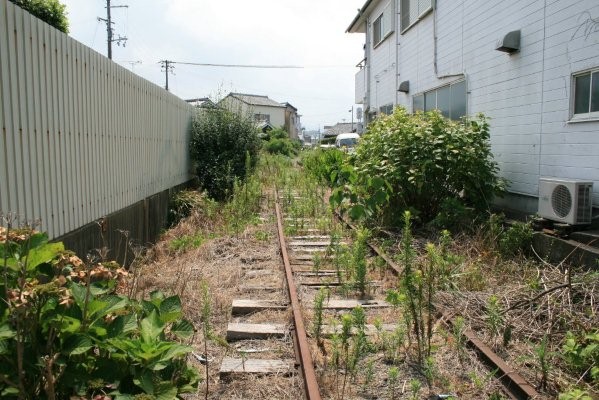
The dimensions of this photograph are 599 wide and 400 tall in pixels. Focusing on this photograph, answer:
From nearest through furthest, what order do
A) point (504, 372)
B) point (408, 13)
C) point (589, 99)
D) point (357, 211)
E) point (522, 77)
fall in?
point (504, 372) → point (589, 99) → point (522, 77) → point (357, 211) → point (408, 13)

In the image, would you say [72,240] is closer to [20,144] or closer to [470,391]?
[20,144]

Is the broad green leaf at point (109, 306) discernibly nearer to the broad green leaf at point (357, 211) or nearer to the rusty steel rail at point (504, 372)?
the rusty steel rail at point (504, 372)

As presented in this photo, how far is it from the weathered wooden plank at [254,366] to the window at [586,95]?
523 centimetres

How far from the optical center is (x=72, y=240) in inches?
215

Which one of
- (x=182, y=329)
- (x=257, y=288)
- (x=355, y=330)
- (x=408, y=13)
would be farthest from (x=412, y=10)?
(x=182, y=329)

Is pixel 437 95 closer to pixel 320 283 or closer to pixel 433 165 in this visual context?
pixel 433 165

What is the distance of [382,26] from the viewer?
19.3m

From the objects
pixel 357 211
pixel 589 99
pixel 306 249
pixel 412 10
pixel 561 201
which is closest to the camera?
pixel 561 201

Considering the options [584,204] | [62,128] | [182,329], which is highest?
[62,128]

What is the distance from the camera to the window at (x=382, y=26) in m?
17.8

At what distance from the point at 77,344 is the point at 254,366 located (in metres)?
1.83

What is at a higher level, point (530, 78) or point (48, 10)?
point (48, 10)

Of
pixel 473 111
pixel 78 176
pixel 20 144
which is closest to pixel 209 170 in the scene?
pixel 473 111

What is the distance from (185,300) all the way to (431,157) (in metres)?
5.01
